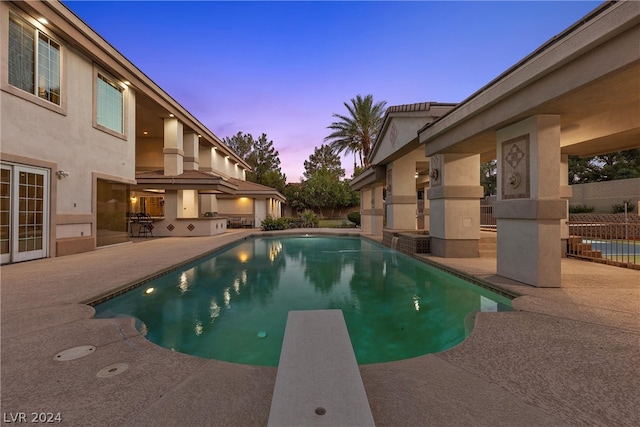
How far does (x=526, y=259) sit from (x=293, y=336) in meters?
6.01

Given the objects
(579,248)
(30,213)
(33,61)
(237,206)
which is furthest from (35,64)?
(237,206)

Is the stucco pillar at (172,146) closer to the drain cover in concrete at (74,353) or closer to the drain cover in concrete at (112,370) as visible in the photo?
the drain cover in concrete at (74,353)

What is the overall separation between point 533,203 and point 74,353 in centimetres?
812

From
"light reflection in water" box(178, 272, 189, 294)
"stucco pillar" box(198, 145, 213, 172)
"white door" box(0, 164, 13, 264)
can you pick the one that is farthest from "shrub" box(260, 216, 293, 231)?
"white door" box(0, 164, 13, 264)

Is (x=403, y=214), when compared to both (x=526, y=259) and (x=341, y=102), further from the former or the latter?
(x=341, y=102)

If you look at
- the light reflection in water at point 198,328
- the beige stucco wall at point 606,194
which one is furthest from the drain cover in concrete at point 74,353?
the beige stucco wall at point 606,194

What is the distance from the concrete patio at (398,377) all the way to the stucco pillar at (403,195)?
10450mm

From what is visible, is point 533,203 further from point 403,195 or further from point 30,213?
point 30,213

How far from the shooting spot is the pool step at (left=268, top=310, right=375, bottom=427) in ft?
5.59

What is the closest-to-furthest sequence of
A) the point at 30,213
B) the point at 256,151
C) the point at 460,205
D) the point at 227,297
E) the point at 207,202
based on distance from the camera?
the point at 227,297 < the point at 30,213 < the point at 460,205 < the point at 207,202 < the point at 256,151

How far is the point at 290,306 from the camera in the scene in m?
5.99

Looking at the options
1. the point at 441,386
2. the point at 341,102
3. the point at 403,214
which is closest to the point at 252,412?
the point at 441,386

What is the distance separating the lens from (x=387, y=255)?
12281 millimetres

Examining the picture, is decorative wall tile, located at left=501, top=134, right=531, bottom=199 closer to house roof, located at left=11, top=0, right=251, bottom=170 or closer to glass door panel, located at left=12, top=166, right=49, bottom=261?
glass door panel, located at left=12, top=166, right=49, bottom=261
